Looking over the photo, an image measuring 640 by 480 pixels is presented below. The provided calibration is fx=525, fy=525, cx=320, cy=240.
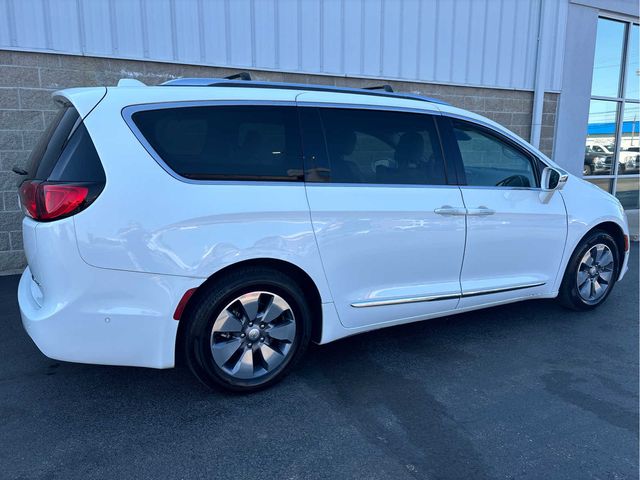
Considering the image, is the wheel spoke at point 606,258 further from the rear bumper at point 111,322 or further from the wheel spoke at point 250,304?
the rear bumper at point 111,322

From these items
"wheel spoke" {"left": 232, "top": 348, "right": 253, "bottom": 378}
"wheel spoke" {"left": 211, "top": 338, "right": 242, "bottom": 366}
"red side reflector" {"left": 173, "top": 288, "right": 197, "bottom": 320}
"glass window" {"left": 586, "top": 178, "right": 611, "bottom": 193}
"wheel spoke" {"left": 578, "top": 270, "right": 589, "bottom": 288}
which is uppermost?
"glass window" {"left": 586, "top": 178, "right": 611, "bottom": 193}

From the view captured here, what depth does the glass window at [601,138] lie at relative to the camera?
10094mm

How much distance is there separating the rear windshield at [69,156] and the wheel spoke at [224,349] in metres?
1.14

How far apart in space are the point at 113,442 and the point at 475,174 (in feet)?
9.83

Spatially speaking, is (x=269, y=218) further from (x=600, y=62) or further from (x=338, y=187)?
(x=600, y=62)

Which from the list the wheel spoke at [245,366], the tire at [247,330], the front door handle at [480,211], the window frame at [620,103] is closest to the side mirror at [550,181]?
the front door handle at [480,211]

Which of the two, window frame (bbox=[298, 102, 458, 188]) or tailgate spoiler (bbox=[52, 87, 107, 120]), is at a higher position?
tailgate spoiler (bbox=[52, 87, 107, 120])

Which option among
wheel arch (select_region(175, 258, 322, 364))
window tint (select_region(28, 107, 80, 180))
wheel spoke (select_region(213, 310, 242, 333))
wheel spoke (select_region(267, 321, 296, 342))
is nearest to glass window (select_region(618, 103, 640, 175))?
wheel arch (select_region(175, 258, 322, 364))

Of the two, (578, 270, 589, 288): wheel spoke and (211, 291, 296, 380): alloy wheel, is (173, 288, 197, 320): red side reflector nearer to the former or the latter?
(211, 291, 296, 380): alloy wheel

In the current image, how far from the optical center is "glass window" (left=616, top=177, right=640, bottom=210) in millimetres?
10727

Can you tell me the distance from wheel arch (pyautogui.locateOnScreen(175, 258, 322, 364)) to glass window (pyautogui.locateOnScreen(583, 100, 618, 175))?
8.59m

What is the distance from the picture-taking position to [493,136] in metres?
4.14

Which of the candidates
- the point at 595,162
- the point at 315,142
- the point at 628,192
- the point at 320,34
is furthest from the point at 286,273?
the point at 628,192

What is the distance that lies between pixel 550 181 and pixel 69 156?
351cm
